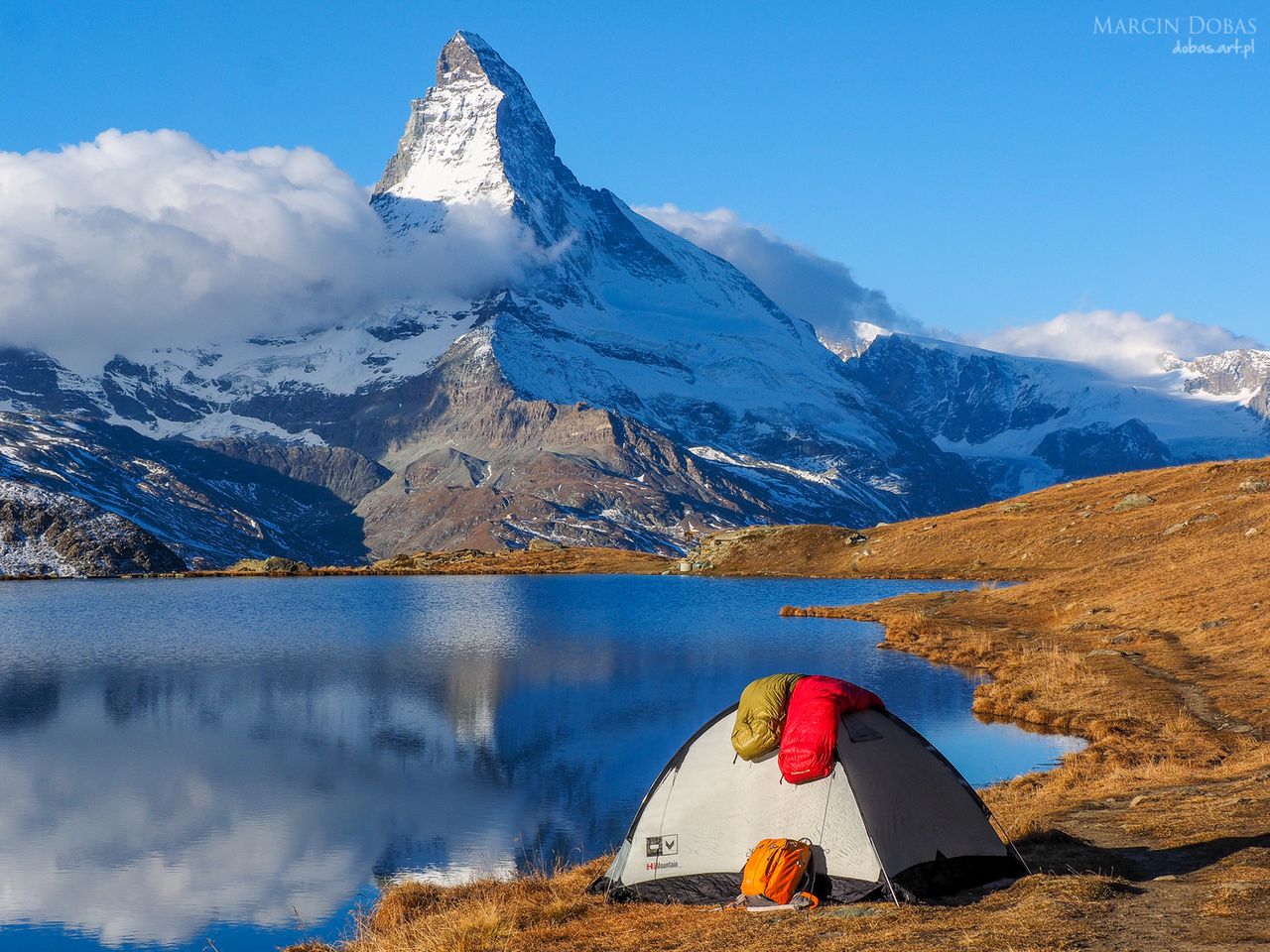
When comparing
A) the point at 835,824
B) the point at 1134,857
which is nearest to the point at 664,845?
the point at 835,824

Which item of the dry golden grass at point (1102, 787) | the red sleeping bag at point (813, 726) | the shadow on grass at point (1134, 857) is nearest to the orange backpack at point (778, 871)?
the dry golden grass at point (1102, 787)

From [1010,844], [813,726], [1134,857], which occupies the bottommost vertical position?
[1134,857]

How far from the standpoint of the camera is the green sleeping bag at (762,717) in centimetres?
2294

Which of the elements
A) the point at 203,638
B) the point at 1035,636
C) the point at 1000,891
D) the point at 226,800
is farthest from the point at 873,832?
the point at 203,638

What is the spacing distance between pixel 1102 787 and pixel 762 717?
38.2 ft

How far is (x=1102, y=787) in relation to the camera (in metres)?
29.8

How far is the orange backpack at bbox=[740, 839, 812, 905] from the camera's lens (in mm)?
21156

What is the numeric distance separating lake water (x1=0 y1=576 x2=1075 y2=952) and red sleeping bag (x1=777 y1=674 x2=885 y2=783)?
10.7 m

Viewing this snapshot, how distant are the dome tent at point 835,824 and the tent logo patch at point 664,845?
0.08 feet

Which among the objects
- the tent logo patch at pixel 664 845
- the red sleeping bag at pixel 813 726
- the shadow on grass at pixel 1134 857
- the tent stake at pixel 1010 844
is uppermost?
the red sleeping bag at pixel 813 726

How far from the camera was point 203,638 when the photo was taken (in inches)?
3442

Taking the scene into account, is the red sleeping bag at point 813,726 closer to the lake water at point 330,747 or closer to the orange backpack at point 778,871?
the orange backpack at point 778,871

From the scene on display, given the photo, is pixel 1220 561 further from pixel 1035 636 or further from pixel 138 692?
pixel 138 692

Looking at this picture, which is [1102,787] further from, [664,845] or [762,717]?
[664,845]
